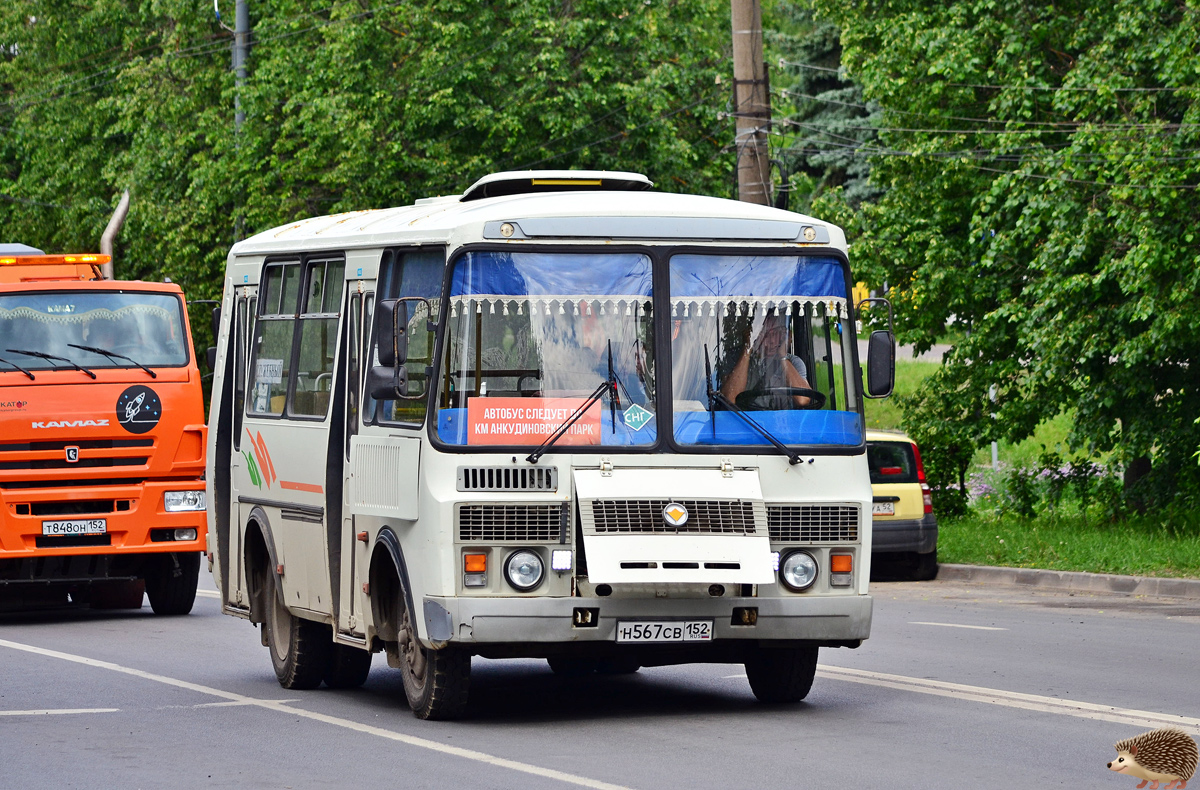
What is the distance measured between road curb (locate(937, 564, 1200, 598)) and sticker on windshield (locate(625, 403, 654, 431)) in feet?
32.2

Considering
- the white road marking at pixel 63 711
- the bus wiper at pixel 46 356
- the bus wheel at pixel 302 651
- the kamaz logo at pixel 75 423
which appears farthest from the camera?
the bus wiper at pixel 46 356

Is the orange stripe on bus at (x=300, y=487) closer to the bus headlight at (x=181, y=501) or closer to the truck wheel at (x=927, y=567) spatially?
the bus headlight at (x=181, y=501)

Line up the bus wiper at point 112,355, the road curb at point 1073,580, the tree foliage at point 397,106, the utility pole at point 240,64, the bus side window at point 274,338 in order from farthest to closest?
the utility pole at point 240,64, the tree foliage at point 397,106, the road curb at point 1073,580, the bus wiper at point 112,355, the bus side window at point 274,338

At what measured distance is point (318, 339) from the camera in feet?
38.8

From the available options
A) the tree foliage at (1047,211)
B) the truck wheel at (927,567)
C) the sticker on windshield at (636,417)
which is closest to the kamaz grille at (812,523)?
the sticker on windshield at (636,417)

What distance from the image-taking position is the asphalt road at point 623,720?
8586mm

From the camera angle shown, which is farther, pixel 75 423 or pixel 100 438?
pixel 100 438

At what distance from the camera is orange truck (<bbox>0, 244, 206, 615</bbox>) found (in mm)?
17250

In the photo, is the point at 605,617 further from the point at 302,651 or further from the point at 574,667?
the point at 302,651

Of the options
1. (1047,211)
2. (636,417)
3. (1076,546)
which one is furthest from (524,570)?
(1047,211)

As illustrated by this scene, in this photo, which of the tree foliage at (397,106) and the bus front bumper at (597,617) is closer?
the bus front bumper at (597,617)

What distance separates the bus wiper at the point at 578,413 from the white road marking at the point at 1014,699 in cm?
269

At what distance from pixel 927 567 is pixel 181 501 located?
8.07m

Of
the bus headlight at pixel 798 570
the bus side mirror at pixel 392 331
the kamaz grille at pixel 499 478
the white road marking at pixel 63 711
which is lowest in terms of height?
the white road marking at pixel 63 711
